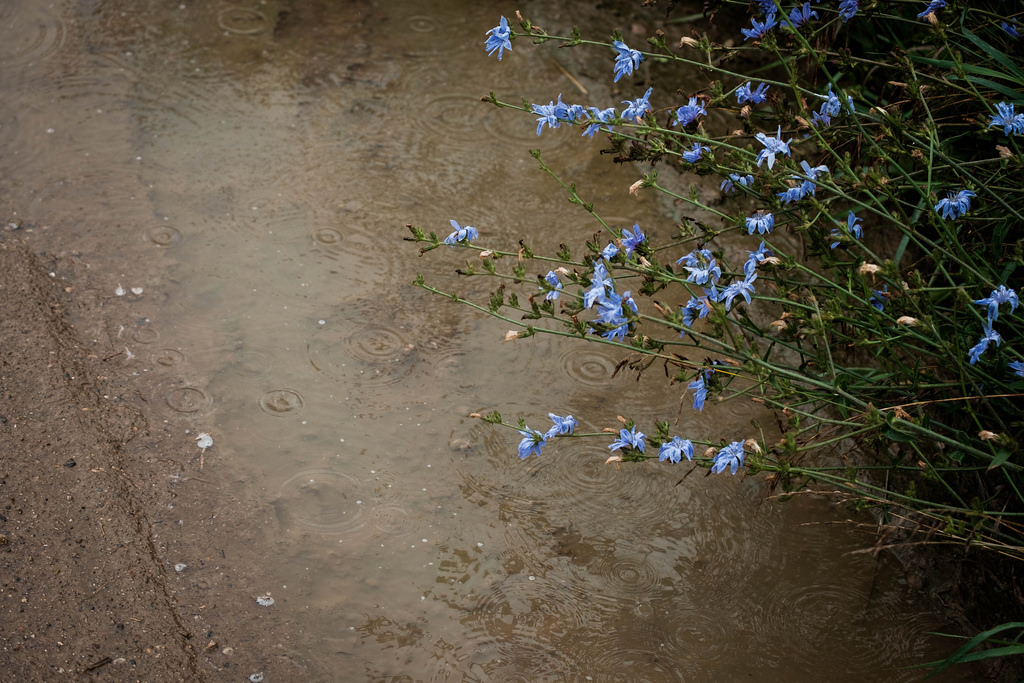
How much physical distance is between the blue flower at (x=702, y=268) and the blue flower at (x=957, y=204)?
538 mm

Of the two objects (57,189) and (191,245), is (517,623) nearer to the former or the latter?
(191,245)

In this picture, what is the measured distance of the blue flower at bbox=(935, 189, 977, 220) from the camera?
Answer: 194 centimetres

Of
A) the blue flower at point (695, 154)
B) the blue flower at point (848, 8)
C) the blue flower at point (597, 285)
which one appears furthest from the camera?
the blue flower at point (848, 8)

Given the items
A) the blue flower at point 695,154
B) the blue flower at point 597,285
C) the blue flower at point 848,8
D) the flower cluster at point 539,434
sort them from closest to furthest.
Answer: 1. the blue flower at point 597,285
2. the flower cluster at point 539,434
3. the blue flower at point 695,154
4. the blue flower at point 848,8

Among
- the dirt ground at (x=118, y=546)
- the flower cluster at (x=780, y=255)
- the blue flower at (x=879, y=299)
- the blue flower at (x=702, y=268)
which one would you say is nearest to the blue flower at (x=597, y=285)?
the flower cluster at (x=780, y=255)

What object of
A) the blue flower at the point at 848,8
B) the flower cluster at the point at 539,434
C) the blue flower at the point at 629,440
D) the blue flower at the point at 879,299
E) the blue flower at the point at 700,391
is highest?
the blue flower at the point at 848,8

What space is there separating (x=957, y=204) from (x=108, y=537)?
2246mm

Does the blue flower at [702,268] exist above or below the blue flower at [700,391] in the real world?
above

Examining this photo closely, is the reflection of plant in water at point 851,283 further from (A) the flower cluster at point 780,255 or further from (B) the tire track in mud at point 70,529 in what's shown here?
(B) the tire track in mud at point 70,529

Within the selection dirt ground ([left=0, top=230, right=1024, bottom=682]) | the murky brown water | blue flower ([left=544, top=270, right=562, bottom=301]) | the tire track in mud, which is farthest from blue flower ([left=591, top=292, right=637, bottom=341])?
the tire track in mud

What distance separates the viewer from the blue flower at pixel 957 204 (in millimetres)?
1941

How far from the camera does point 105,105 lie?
3.42 metres

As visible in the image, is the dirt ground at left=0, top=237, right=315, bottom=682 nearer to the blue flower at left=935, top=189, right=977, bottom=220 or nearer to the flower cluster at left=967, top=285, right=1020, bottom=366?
the flower cluster at left=967, top=285, right=1020, bottom=366

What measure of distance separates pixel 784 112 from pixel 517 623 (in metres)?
1.47
